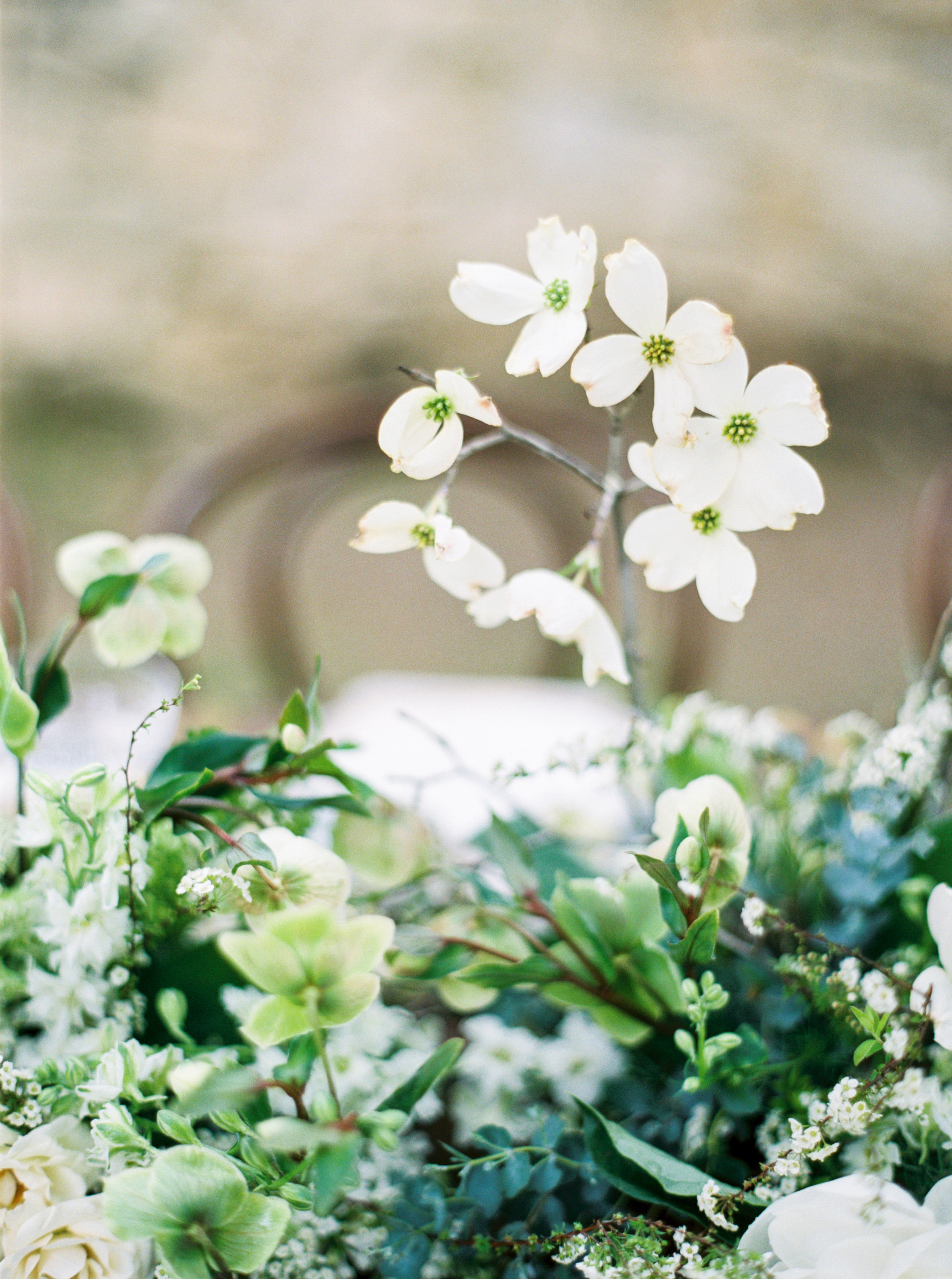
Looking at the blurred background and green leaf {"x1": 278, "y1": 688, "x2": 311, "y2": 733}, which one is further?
the blurred background

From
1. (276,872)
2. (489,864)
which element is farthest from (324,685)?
(276,872)

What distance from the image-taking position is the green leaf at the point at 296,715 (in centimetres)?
24

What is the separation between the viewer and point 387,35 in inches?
134

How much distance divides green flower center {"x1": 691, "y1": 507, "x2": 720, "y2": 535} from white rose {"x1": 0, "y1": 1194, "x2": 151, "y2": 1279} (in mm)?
211

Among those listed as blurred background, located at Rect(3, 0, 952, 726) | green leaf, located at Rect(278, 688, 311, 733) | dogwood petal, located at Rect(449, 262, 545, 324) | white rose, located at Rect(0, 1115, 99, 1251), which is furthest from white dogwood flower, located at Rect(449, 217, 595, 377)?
blurred background, located at Rect(3, 0, 952, 726)

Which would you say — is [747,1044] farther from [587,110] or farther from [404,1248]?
[587,110]

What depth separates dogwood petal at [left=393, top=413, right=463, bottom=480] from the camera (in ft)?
0.73

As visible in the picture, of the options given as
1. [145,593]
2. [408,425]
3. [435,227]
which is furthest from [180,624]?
[435,227]

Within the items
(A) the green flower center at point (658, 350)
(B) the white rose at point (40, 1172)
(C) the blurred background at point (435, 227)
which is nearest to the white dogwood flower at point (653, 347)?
(A) the green flower center at point (658, 350)

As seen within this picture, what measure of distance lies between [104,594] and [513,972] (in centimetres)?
16

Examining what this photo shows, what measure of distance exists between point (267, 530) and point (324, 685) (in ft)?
1.73

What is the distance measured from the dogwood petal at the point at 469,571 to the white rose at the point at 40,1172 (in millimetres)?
165

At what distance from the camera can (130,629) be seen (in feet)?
0.93

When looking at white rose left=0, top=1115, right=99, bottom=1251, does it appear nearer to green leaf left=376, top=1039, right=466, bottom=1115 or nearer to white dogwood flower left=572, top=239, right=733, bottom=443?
green leaf left=376, top=1039, right=466, bottom=1115
